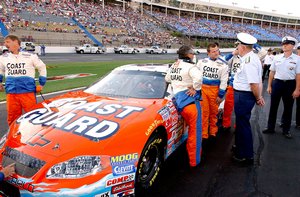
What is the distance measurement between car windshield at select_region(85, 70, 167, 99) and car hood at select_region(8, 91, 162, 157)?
0.26m

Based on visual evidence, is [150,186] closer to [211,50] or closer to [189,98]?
[189,98]

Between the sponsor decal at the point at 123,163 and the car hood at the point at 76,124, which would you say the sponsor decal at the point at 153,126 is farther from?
the sponsor decal at the point at 123,163

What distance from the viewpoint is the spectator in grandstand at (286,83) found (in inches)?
198

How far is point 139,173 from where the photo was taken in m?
2.83

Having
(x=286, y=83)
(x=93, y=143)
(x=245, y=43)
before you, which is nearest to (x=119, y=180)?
(x=93, y=143)

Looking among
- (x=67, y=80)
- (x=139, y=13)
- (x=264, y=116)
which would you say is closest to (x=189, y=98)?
(x=264, y=116)

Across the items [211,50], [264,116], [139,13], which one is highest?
[139,13]

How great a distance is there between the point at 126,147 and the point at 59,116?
0.95 meters

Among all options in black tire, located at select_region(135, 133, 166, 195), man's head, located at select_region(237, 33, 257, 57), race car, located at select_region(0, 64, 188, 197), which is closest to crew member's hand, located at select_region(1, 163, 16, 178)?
race car, located at select_region(0, 64, 188, 197)

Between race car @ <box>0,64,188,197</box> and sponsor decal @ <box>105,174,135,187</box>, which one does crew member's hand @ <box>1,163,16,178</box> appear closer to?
race car @ <box>0,64,188,197</box>

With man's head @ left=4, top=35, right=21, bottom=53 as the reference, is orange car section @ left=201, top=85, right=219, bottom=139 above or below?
below

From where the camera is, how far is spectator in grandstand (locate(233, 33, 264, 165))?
3713 mm

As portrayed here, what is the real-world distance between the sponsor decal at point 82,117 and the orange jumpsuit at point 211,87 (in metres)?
2.09

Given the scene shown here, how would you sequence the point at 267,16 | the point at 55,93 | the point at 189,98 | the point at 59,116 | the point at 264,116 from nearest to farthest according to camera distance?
the point at 59,116 < the point at 189,98 < the point at 264,116 < the point at 55,93 < the point at 267,16
